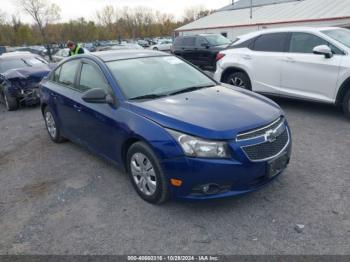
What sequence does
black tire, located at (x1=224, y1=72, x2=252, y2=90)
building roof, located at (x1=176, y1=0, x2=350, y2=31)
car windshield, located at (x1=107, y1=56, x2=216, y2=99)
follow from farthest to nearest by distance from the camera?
building roof, located at (x1=176, y1=0, x2=350, y2=31), black tire, located at (x1=224, y1=72, x2=252, y2=90), car windshield, located at (x1=107, y1=56, x2=216, y2=99)

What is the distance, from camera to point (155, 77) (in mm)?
4176

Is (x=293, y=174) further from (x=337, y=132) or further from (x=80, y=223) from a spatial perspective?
(x=80, y=223)

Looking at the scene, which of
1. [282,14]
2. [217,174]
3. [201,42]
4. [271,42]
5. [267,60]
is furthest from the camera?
[282,14]

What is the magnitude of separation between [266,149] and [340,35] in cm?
429

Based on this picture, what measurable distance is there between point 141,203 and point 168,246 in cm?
83

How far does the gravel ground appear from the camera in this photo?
291 cm

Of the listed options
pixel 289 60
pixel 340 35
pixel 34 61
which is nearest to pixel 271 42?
pixel 289 60

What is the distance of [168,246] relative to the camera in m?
2.90

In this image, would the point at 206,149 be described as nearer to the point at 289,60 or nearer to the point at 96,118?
the point at 96,118

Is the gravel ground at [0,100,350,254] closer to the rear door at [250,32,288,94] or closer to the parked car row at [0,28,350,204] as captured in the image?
the parked car row at [0,28,350,204]

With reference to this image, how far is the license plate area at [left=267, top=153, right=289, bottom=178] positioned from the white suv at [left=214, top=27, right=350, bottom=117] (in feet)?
10.2

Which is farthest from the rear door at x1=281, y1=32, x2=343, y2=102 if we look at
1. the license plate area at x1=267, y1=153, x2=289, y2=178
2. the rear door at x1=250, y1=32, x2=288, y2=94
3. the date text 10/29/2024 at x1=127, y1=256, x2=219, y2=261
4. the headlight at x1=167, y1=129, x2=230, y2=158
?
the date text 10/29/2024 at x1=127, y1=256, x2=219, y2=261

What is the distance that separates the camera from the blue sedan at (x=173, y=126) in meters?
3.02

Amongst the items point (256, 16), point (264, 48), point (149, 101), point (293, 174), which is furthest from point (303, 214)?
point (256, 16)
